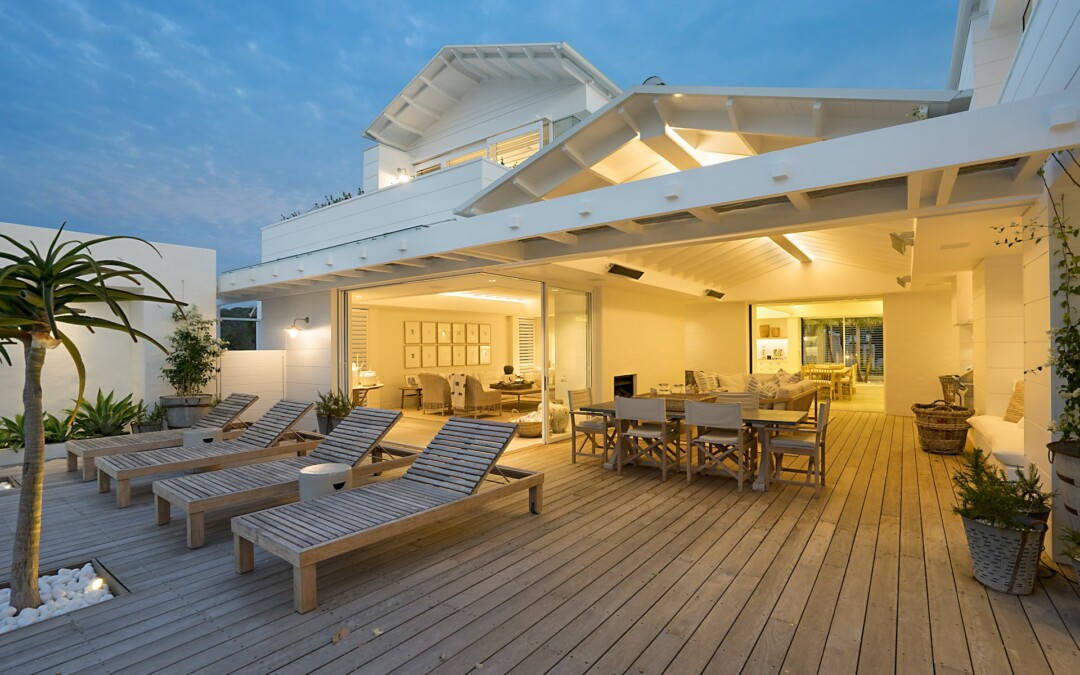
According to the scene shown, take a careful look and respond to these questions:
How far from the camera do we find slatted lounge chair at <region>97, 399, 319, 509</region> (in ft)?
16.1

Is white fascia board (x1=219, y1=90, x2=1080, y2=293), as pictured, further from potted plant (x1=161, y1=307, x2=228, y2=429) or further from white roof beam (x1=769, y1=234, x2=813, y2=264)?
potted plant (x1=161, y1=307, x2=228, y2=429)

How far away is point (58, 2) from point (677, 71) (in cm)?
11195

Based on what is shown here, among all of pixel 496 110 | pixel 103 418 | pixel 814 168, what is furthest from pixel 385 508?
pixel 496 110

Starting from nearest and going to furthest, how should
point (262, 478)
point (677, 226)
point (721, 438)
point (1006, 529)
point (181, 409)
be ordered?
point (1006, 529) → point (262, 478) → point (677, 226) → point (721, 438) → point (181, 409)

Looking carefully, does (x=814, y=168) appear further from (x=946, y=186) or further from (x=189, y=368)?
(x=189, y=368)

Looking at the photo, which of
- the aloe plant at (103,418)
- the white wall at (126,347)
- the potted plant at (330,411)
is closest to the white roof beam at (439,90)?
the white wall at (126,347)

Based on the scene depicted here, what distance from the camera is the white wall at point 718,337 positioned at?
13.4 m

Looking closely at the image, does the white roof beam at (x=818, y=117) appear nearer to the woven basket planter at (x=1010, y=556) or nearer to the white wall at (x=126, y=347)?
the woven basket planter at (x=1010, y=556)

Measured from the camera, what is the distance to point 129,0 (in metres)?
63.7

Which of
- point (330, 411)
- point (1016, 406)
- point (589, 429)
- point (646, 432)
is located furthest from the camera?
point (330, 411)

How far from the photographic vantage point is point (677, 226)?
512 cm

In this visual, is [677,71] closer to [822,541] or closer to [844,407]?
[844,407]

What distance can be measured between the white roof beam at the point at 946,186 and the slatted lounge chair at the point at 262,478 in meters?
4.91

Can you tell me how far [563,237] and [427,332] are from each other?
9.31m
